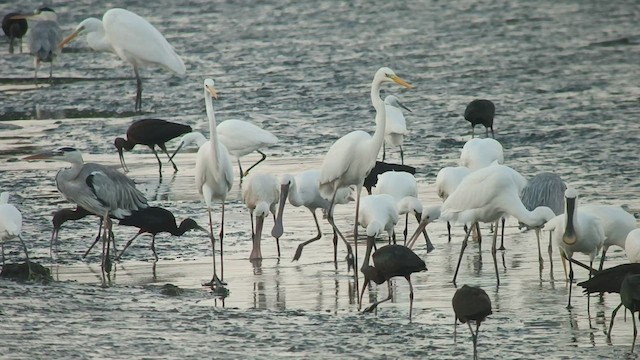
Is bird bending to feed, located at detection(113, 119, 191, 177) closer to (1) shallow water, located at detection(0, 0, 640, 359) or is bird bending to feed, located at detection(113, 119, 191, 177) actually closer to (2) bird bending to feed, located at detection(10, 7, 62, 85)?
(1) shallow water, located at detection(0, 0, 640, 359)


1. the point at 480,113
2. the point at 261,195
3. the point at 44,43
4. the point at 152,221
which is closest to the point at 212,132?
the point at 152,221

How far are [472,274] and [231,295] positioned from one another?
2.03 m

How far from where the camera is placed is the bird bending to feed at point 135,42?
1988 cm

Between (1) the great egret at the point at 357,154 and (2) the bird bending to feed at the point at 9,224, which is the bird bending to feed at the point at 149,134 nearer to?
(1) the great egret at the point at 357,154

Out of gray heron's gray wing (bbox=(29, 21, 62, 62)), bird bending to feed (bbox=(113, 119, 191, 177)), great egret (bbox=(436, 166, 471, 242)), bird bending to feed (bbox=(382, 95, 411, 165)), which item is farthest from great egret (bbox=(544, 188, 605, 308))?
gray heron's gray wing (bbox=(29, 21, 62, 62))

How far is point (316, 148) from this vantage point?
16.0m

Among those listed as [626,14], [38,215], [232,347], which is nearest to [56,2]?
[626,14]

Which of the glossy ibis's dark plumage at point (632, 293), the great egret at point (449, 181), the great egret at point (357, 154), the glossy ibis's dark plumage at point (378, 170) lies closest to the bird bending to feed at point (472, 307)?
the glossy ibis's dark plumage at point (632, 293)

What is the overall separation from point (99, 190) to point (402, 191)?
2.64m

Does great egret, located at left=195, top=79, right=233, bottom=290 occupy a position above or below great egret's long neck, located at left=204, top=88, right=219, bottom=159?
below

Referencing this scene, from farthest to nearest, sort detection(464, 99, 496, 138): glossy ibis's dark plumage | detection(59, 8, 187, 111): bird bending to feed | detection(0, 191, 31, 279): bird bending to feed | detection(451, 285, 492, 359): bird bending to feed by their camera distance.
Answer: detection(59, 8, 187, 111): bird bending to feed < detection(464, 99, 496, 138): glossy ibis's dark plumage < detection(0, 191, 31, 279): bird bending to feed < detection(451, 285, 492, 359): bird bending to feed

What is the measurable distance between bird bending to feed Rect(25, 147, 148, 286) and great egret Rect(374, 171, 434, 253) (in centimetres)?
215

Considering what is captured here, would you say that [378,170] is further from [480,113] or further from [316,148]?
[316,148]

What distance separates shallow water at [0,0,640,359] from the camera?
340 inches
